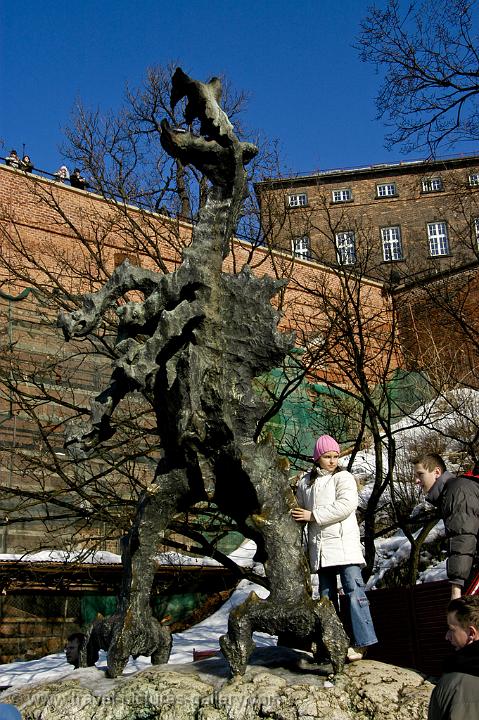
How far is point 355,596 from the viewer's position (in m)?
4.91

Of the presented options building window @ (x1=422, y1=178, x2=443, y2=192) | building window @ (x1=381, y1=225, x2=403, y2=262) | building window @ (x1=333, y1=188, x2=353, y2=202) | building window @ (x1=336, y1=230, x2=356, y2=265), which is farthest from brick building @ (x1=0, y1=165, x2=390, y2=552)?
building window @ (x1=333, y1=188, x2=353, y2=202)

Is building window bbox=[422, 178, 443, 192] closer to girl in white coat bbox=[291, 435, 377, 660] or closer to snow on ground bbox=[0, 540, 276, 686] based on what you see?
snow on ground bbox=[0, 540, 276, 686]

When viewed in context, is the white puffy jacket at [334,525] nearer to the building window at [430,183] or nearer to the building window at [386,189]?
the building window at [430,183]

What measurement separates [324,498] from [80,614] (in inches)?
366

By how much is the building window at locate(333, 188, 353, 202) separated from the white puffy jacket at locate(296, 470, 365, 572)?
4132cm

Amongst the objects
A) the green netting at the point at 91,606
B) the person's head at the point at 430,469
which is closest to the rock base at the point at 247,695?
the person's head at the point at 430,469

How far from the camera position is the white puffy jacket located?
5047 mm

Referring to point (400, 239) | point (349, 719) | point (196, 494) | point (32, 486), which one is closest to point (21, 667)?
point (32, 486)

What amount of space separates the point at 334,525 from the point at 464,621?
1859 millimetres

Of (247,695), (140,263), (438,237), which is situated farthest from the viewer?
(438,237)

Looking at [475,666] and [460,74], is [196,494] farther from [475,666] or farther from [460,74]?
[460,74]

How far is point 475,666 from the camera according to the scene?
299 cm

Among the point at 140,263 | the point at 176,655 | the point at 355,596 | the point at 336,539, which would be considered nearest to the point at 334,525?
the point at 336,539

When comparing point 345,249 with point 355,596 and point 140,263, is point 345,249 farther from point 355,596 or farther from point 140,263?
point 355,596
